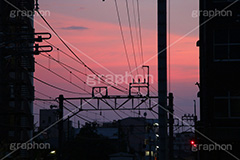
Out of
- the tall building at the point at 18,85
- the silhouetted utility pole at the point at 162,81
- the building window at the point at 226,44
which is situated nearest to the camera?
the silhouetted utility pole at the point at 162,81

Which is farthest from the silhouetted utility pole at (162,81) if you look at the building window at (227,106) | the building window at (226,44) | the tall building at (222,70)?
the building window at (226,44)

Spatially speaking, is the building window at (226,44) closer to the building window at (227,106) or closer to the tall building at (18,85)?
the building window at (227,106)

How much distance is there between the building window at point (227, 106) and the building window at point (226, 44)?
9.22 ft

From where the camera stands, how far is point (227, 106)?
3388cm

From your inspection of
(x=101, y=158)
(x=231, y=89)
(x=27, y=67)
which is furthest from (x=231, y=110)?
(x=101, y=158)

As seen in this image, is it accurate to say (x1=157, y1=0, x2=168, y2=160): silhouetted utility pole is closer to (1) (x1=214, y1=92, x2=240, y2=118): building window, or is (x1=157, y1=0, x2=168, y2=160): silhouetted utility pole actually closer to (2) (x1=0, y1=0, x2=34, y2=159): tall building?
(1) (x1=214, y1=92, x2=240, y2=118): building window

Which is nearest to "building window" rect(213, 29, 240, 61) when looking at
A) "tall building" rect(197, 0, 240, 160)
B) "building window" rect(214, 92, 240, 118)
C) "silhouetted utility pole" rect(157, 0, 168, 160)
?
"tall building" rect(197, 0, 240, 160)

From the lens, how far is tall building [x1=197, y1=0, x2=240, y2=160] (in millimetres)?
33906

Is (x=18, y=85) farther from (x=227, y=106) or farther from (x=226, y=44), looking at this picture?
(x=226, y=44)

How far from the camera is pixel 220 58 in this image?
3459 cm

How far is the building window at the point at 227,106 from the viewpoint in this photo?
3375 centimetres

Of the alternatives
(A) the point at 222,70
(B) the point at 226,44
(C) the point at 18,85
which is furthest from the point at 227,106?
(C) the point at 18,85

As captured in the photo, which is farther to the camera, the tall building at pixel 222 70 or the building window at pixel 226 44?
the building window at pixel 226 44

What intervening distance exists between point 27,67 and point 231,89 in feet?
62.8
